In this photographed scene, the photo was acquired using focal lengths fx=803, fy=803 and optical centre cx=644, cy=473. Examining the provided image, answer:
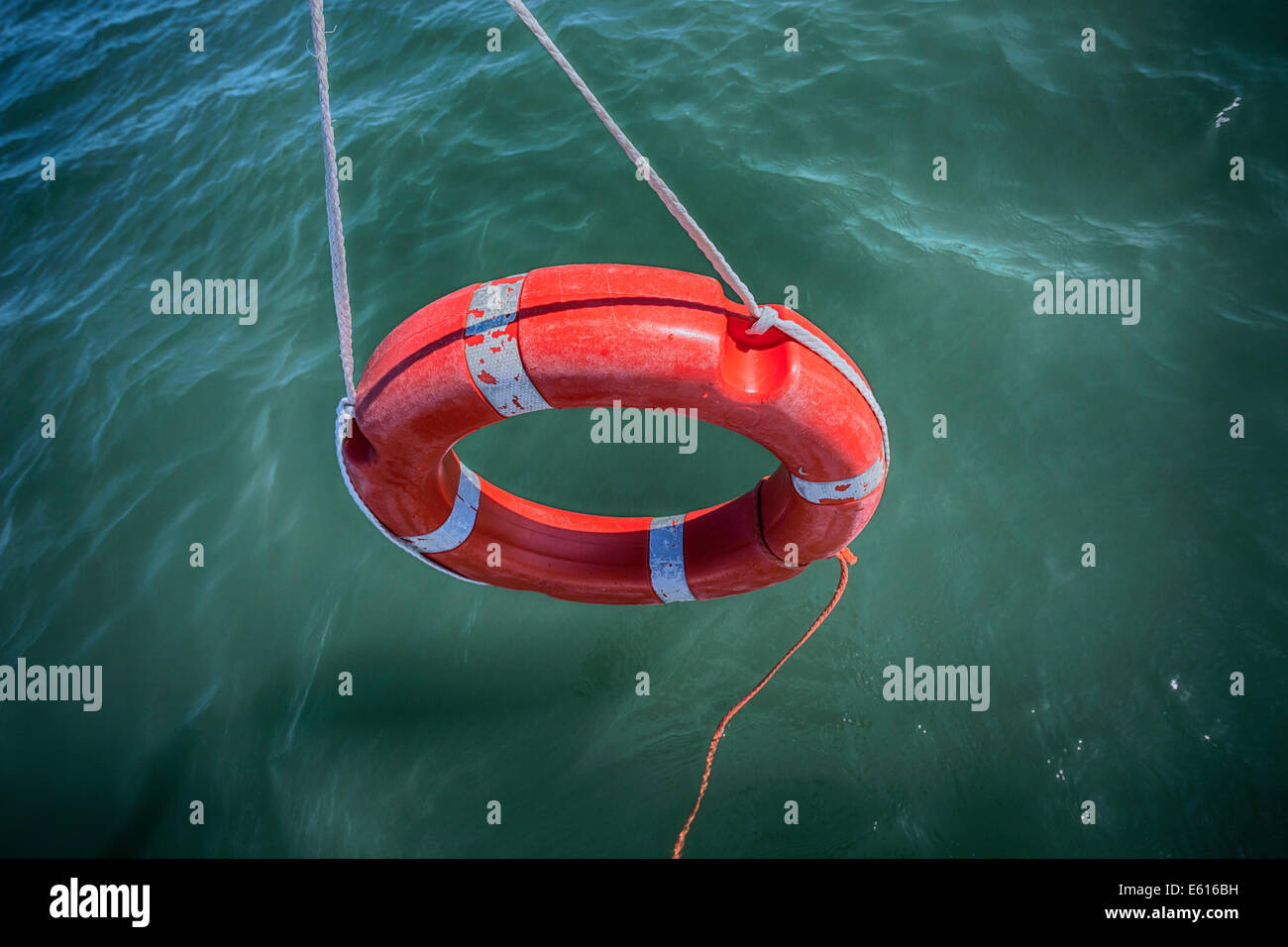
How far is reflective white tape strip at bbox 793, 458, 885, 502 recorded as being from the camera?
3.20m

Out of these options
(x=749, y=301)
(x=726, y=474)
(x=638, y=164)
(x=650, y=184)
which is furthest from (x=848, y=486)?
(x=726, y=474)

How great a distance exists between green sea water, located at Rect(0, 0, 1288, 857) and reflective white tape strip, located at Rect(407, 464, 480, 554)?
132cm

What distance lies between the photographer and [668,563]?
3.94 meters

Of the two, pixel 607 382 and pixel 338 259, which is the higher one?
pixel 338 259

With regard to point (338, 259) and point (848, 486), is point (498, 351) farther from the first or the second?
point (848, 486)

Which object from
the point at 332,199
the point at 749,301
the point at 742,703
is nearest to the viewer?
the point at 332,199

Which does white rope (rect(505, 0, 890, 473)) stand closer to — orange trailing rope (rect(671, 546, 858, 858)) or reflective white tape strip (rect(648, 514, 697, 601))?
orange trailing rope (rect(671, 546, 858, 858))

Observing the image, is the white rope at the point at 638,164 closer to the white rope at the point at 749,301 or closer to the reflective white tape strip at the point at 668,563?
the white rope at the point at 749,301

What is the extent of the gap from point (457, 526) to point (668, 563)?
1027 mm

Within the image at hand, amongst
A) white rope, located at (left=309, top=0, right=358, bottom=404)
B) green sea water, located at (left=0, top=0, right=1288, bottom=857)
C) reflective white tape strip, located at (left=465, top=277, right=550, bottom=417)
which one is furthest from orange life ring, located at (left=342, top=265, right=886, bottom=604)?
green sea water, located at (left=0, top=0, right=1288, bottom=857)

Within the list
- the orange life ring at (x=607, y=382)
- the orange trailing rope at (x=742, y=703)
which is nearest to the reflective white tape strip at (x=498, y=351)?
the orange life ring at (x=607, y=382)

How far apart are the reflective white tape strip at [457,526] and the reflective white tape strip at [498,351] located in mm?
940
